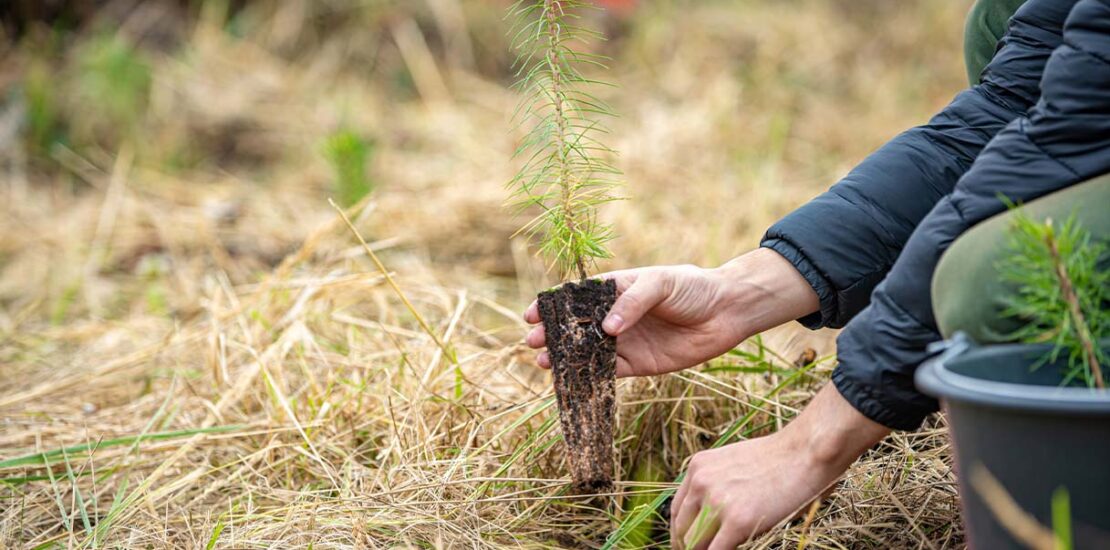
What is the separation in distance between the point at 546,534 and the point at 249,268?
2141mm

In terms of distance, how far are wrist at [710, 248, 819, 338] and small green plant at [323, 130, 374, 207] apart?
6.29ft

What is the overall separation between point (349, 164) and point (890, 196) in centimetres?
212

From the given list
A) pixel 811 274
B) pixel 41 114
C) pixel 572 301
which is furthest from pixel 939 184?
pixel 41 114

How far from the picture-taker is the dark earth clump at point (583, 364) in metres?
1.39

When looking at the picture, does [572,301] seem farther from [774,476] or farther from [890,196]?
[890,196]

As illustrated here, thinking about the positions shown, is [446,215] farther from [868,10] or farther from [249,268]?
[868,10]

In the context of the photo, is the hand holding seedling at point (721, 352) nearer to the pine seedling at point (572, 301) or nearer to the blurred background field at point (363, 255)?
the pine seedling at point (572, 301)

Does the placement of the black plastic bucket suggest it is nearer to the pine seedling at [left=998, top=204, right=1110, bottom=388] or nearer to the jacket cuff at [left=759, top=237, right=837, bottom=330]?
the pine seedling at [left=998, top=204, right=1110, bottom=388]

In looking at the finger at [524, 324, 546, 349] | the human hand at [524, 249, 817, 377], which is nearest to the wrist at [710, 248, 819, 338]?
the human hand at [524, 249, 817, 377]

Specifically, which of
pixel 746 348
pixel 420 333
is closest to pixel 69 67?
pixel 420 333

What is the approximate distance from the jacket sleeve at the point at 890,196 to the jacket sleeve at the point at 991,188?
39cm

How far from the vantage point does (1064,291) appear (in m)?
0.86

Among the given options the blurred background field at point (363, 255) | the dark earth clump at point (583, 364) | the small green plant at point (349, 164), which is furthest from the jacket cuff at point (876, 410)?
the small green plant at point (349, 164)

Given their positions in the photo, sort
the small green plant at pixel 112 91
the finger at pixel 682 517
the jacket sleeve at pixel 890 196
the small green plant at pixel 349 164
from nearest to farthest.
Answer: the finger at pixel 682 517
the jacket sleeve at pixel 890 196
the small green plant at pixel 349 164
the small green plant at pixel 112 91
